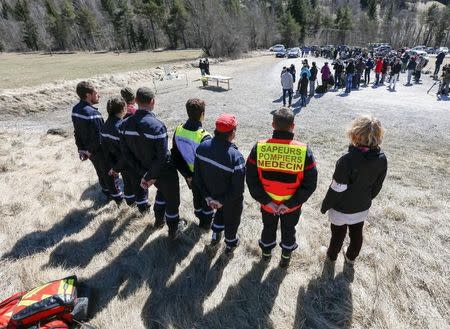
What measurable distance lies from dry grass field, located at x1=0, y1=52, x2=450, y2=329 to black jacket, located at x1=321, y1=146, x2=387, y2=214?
35.4 inches

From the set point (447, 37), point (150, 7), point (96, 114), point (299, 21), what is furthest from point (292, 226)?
point (447, 37)

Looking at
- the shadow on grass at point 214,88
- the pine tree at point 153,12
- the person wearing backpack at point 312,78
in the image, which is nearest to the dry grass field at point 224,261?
the person wearing backpack at point 312,78

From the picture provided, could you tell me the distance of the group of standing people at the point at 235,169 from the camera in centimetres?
262

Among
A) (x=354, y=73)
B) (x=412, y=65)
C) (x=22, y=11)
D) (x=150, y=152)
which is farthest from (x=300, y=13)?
(x=150, y=152)

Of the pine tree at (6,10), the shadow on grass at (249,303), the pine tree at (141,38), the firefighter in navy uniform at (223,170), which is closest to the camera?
the shadow on grass at (249,303)

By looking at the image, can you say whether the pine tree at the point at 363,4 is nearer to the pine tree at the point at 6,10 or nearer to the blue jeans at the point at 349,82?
the pine tree at the point at 6,10

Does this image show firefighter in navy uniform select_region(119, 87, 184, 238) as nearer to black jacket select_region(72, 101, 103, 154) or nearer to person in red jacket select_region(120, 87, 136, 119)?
black jacket select_region(72, 101, 103, 154)

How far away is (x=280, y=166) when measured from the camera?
271cm

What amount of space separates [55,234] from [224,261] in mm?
2477

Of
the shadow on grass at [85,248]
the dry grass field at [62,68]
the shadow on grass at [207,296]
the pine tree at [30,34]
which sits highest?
the pine tree at [30,34]

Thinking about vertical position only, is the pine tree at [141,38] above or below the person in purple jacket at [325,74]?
above

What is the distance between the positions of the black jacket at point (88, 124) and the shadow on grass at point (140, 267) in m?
1.49

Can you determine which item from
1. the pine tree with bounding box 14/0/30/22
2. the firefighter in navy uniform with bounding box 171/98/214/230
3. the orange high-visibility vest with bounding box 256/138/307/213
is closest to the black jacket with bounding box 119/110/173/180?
the firefighter in navy uniform with bounding box 171/98/214/230

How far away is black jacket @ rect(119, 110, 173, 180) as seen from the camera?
130 inches
